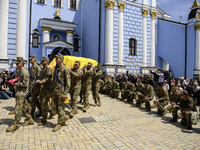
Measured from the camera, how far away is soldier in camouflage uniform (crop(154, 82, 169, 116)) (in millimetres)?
7113

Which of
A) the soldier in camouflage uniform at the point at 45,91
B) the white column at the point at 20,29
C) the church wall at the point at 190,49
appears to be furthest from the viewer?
the church wall at the point at 190,49

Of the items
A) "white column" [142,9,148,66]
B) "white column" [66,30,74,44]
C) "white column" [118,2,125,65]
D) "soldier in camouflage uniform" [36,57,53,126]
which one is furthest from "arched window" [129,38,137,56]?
"soldier in camouflage uniform" [36,57,53,126]

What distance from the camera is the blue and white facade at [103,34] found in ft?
53.0

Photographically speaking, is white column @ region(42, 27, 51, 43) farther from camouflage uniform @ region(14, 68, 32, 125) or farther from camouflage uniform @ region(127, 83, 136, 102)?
camouflage uniform @ region(14, 68, 32, 125)

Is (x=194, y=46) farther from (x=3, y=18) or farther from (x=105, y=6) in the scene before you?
(x=3, y=18)

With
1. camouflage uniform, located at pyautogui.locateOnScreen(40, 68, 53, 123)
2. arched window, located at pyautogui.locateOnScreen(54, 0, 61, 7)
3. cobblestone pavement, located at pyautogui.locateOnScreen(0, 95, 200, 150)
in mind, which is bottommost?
cobblestone pavement, located at pyautogui.locateOnScreen(0, 95, 200, 150)

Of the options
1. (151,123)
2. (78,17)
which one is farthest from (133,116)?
(78,17)

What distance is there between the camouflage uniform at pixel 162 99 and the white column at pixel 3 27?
14237 millimetres

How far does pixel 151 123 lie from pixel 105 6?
48.8ft

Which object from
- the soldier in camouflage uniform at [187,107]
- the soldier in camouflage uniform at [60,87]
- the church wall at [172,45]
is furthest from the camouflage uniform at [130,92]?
the church wall at [172,45]

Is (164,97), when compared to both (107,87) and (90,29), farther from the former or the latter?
(90,29)

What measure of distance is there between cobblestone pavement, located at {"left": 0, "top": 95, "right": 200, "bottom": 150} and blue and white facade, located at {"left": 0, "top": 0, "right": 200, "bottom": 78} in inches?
412

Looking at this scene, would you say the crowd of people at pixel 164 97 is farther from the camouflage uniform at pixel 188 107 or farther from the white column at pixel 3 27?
the white column at pixel 3 27

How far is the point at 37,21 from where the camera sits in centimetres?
1995
